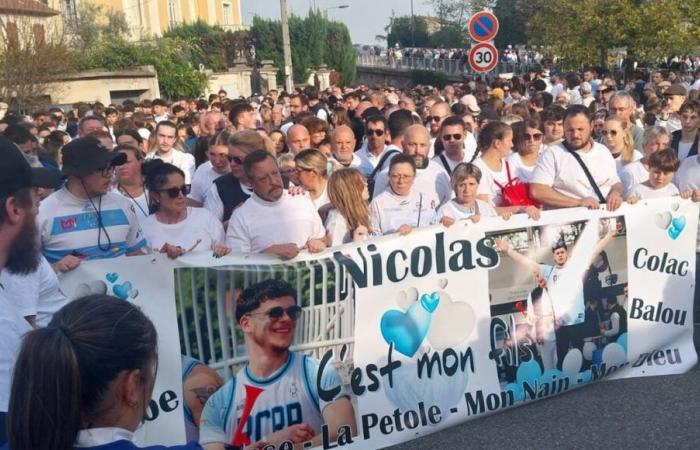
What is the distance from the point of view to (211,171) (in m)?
7.13

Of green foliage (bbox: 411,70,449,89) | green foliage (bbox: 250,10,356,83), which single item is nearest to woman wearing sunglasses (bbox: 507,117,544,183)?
green foliage (bbox: 411,70,449,89)

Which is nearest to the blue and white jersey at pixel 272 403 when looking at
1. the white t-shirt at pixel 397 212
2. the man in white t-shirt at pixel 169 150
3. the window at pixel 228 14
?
the white t-shirt at pixel 397 212

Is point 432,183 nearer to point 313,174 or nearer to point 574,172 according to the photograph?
point 313,174

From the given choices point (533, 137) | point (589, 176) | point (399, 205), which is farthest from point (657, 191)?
point (399, 205)

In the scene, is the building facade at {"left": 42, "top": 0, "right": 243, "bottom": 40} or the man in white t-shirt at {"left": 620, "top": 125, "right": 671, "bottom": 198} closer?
the man in white t-shirt at {"left": 620, "top": 125, "right": 671, "bottom": 198}

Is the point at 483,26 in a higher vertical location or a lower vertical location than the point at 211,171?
higher

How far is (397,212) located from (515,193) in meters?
1.21

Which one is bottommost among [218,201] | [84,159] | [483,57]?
[218,201]

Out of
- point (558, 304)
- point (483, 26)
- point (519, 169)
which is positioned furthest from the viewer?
point (483, 26)

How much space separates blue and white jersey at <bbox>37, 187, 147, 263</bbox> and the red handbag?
9.42 ft

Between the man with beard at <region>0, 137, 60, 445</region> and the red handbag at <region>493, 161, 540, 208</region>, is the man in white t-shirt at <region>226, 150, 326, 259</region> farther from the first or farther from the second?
the man with beard at <region>0, 137, 60, 445</region>

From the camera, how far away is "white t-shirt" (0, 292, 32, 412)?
291cm

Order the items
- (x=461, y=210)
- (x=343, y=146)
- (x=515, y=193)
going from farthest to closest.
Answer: (x=343, y=146) < (x=515, y=193) < (x=461, y=210)

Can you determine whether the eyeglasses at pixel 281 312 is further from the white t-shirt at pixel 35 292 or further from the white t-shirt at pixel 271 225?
the white t-shirt at pixel 35 292
